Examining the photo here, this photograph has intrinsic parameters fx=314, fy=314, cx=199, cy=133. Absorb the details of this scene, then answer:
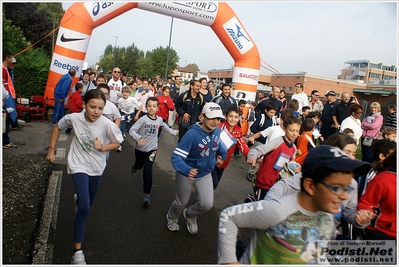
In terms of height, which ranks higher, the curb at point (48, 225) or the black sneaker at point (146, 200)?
the black sneaker at point (146, 200)

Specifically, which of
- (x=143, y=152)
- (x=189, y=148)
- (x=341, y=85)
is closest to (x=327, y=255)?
(x=189, y=148)

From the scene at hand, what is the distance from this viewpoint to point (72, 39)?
10727 mm

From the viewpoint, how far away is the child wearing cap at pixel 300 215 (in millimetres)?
1650

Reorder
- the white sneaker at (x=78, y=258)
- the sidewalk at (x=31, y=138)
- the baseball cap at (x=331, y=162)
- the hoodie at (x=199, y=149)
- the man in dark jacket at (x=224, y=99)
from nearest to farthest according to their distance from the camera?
the baseball cap at (x=331, y=162) < the white sneaker at (x=78, y=258) < the hoodie at (x=199, y=149) < the sidewalk at (x=31, y=138) < the man in dark jacket at (x=224, y=99)

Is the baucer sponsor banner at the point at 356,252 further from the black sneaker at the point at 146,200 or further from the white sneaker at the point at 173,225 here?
the black sneaker at the point at 146,200

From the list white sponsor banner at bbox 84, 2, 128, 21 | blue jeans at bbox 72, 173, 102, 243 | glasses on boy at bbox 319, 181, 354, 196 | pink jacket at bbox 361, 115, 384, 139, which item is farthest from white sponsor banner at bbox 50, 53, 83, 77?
glasses on boy at bbox 319, 181, 354, 196

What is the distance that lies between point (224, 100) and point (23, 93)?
915 centimetres

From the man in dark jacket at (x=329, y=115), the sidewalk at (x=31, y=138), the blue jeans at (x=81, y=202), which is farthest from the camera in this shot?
the man in dark jacket at (x=329, y=115)

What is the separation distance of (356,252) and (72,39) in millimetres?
10852

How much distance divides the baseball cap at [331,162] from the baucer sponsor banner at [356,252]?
1.56ft

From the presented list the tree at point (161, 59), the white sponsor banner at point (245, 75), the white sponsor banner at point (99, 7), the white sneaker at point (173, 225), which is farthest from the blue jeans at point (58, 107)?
the tree at point (161, 59)

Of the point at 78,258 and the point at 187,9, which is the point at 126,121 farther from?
the point at 78,258

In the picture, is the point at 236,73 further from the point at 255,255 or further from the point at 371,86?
the point at 371,86

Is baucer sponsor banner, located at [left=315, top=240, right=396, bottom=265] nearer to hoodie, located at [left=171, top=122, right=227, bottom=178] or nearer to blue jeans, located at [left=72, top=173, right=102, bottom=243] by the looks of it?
hoodie, located at [left=171, top=122, right=227, bottom=178]
